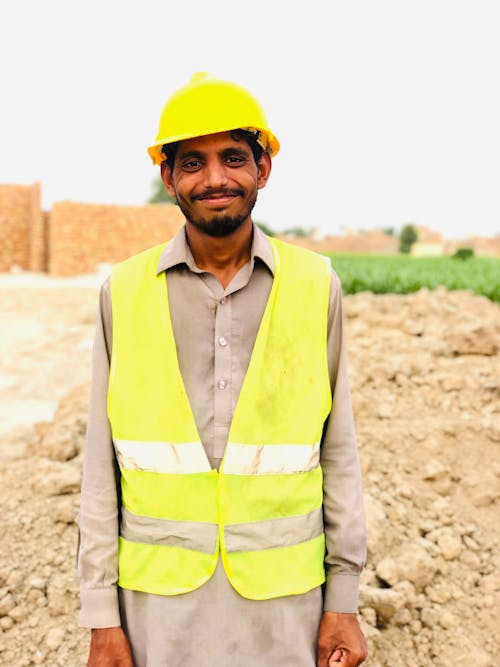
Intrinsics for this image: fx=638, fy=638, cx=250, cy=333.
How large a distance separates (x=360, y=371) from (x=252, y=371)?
3.57 metres

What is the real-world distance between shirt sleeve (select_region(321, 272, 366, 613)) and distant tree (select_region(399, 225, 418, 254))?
5076 centimetres

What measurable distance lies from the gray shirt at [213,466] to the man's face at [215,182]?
0.32 ft

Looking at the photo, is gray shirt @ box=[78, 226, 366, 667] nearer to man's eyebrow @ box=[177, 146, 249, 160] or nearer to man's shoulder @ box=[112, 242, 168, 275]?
man's shoulder @ box=[112, 242, 168, 275]

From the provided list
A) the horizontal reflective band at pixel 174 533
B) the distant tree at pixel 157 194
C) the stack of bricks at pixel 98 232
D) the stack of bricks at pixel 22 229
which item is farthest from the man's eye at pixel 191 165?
the distant tree at pixel 157 194

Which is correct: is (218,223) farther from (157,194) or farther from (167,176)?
(157,194)

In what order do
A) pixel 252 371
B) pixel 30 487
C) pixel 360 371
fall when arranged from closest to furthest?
pixel 252 371 < pixel 30 487 < pixel 360 371

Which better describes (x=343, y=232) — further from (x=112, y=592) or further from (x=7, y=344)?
(x=112, y=592)

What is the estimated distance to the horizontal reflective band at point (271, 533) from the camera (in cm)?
153

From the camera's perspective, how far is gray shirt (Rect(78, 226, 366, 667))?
60.6 inches

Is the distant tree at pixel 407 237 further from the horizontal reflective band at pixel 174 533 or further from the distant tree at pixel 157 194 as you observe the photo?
the horizontal reflective band at pixel 174 533

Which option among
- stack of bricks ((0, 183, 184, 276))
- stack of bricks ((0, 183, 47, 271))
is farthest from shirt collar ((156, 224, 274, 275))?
stack of bricks ((0, 183, 47, 271))

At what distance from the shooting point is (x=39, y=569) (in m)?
2.89

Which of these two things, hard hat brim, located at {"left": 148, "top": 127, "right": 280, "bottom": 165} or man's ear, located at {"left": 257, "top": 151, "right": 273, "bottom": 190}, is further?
man's ear, located at {"left": 257, "top": 151, "right": 273, "bottom": 190}

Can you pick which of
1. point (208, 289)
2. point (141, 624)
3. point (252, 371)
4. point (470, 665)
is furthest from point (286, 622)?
point (470, 665)
